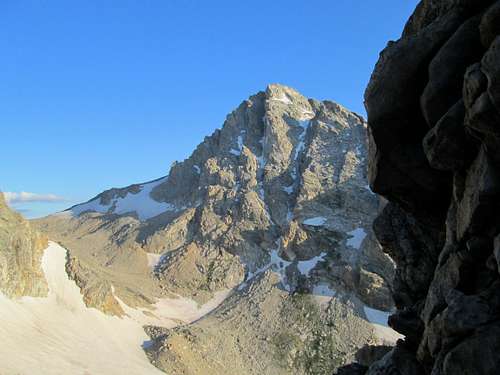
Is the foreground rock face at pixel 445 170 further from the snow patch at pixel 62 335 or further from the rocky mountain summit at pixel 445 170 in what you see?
the snow patch at pixel 62 335

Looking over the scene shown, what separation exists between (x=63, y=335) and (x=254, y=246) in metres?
55.5

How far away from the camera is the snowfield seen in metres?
46.1

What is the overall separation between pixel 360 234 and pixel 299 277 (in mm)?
18467

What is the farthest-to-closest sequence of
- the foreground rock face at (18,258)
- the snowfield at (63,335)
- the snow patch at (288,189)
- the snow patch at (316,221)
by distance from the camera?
the snow patch at (288,189) < the snow patch at (316,221) < the foreground rock face at (18,258) < the snowfield at (63,335)

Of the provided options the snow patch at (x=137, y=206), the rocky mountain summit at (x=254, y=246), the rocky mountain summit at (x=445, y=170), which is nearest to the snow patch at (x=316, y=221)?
the rocky mountain summit at (x=254, y=246)

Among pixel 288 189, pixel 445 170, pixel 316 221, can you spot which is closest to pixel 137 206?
pixel 288 189

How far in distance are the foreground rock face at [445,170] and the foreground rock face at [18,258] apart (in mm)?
51711

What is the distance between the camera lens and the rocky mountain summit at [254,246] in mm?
72562

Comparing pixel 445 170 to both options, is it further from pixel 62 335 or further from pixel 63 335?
pixel 63 335

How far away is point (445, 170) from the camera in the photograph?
14.2m

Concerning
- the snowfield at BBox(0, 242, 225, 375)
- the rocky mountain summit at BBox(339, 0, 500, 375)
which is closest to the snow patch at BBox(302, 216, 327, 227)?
the snowfield at BBox(0, 242, 225, 375)

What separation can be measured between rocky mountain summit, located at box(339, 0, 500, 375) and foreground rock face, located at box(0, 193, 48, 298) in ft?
165

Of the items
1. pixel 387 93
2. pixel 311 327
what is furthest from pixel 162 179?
pixel 387 93

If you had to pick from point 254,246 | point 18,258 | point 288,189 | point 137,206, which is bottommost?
point 18,258
